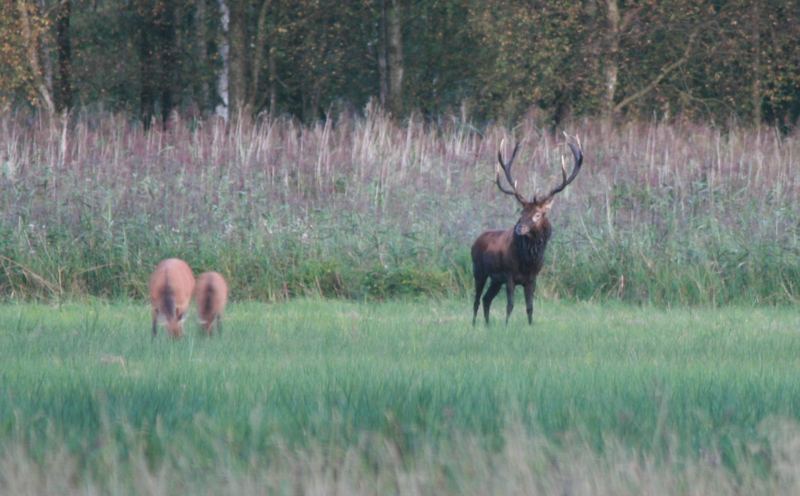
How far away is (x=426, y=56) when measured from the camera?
34000 mm

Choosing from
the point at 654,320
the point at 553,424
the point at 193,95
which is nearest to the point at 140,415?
the point at 553,424

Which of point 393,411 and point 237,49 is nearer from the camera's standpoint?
point 393,411

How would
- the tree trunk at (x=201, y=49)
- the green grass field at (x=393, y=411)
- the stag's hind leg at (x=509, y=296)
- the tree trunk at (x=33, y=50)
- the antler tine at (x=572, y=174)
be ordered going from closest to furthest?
the green grass field at (x=393, y=411) → the stag's hind leg at (x=509, y=296) → the antler tine at (x=572, y=174) → the tree trunk at (x=33, y=50) → the tree trunk at (x=201, y=49)

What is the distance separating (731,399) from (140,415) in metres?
3.27

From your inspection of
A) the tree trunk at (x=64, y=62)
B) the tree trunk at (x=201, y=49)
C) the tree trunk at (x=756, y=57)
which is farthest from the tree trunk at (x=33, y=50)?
the tree trunk at (x=756, y=57)

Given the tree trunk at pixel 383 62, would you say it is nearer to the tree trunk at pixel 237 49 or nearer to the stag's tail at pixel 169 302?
the tree trunk at pixel 237 49

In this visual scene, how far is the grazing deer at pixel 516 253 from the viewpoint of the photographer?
1231cm

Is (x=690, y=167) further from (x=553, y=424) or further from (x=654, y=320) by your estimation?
(x=553, y=424)

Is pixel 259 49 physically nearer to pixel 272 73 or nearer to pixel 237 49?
pixel 272 73

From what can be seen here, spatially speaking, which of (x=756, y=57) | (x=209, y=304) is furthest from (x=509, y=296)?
(x=756, y=57)

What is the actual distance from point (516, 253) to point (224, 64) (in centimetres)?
1771

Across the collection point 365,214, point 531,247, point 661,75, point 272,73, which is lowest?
point 365,214

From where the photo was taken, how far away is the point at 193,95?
3641cm

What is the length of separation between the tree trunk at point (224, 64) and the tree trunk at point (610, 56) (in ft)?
27.0
